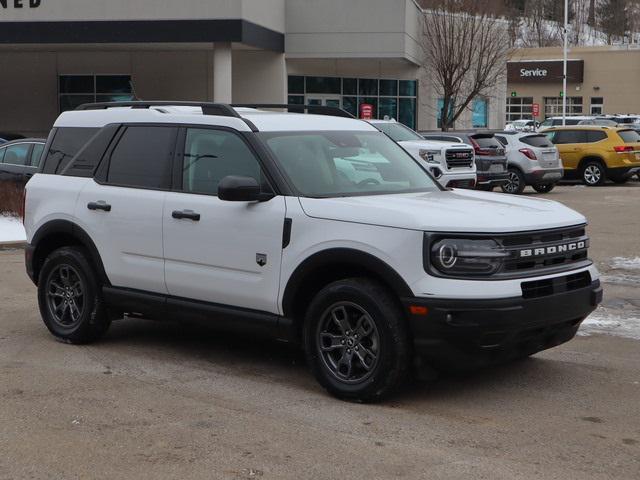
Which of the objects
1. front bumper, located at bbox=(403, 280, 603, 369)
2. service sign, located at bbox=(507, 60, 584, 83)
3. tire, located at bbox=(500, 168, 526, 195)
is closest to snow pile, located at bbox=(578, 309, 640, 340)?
front bumper, located at bbox=(403, 280, 603, 369)

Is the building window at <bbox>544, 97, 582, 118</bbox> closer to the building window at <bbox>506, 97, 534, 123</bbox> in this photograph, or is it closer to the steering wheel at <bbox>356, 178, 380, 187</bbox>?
the building window at <bbox>506, 97, 534, 123</bbox>

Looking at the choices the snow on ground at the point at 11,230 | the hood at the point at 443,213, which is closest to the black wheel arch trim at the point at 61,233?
the hood at the point at 443,213

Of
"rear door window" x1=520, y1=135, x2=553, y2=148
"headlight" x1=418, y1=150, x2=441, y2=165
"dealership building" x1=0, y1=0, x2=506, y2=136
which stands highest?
"dealership building" x1=0, y1=0, x2=506, y2=136

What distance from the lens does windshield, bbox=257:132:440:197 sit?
6453 millimetres

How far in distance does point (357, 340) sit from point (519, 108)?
256ft

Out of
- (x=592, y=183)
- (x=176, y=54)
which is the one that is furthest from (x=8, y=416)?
(x=176, y=54)

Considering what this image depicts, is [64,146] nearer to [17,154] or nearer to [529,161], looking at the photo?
[17,154]

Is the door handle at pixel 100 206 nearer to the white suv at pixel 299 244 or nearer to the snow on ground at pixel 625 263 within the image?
the white suv at pixel 299 244

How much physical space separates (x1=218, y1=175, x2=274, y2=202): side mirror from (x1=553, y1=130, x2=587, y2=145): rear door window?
22288 millimetres

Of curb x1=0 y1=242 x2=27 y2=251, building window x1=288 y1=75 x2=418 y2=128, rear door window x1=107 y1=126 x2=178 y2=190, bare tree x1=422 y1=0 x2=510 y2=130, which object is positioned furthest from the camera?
bare tree x1=422 y1=0 x2=510 y2=130

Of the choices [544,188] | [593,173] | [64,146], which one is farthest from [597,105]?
[64,146]

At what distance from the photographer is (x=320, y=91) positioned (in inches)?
1487

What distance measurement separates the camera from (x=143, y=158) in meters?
7.21

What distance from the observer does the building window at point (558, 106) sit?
77.8m
